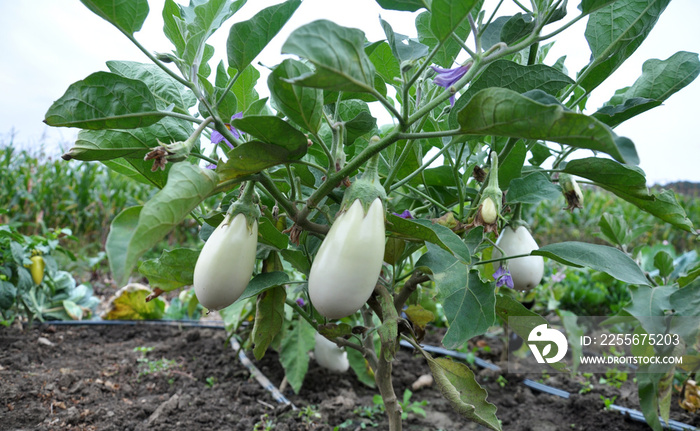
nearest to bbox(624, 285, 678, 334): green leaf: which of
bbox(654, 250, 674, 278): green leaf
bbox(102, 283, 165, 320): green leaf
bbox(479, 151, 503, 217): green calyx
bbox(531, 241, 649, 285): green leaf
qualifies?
bbox(654, 250, 674, 278): green leaf

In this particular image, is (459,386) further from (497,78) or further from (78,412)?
(78,412)

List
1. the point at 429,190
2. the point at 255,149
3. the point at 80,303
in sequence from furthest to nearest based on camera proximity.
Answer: the point at 80,303 < the point at 429,190 < the point at 255,149

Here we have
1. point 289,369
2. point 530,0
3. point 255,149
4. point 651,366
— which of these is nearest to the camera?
point 255,149

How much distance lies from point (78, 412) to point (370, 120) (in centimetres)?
86

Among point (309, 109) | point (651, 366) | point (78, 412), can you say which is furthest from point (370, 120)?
point (78, 412)

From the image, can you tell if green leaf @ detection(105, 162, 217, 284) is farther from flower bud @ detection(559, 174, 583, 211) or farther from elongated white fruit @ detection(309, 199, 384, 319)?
flower bud @ detection(559, 174, 583, 211)

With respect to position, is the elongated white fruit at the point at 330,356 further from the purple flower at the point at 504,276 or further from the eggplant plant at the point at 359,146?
the purple flower at the point at 504,276

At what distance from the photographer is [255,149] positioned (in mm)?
396

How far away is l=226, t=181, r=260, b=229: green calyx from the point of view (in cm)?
45

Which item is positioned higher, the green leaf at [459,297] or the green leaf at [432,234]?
the green leaf at [432,234]

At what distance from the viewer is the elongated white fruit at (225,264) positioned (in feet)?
1.40

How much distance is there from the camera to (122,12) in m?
0.44

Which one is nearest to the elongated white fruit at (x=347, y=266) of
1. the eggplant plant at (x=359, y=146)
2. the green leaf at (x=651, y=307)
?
the eggplant plant at (x=359, y=146)

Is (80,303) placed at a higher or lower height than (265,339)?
lower
